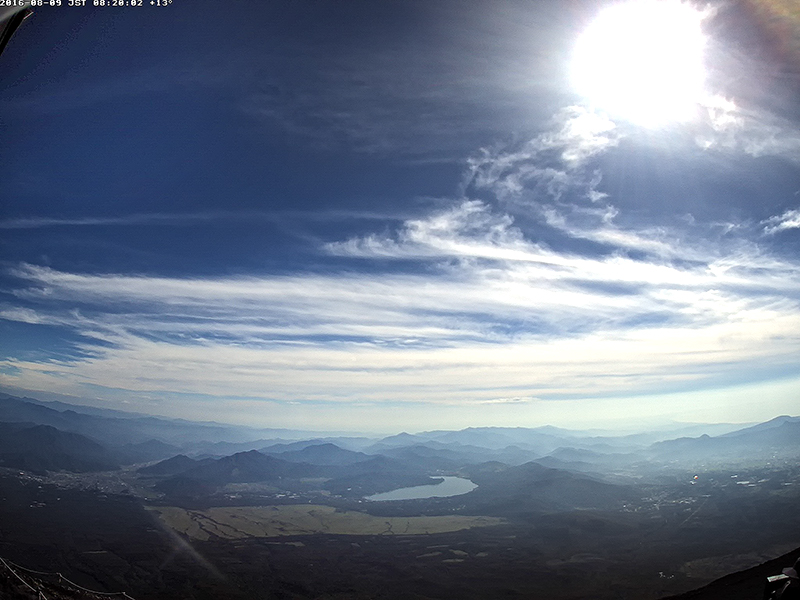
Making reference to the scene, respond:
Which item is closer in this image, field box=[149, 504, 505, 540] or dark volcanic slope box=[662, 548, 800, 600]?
dark volcanic slope box=[662, 548, 800, 600]

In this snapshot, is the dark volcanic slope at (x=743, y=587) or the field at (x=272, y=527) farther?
the field at (x=272, y=527)

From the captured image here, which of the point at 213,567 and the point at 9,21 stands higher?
the point at 9,21

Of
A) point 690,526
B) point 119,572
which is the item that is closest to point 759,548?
point 690,526

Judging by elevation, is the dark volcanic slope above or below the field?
above

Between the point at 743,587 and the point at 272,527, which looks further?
the point at 272,527

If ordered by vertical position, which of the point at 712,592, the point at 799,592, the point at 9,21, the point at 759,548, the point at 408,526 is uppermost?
the point at 9,21

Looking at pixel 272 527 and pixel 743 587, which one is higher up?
pixel 743 587

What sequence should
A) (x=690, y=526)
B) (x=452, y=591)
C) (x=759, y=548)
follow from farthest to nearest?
1. (x=690, y=526)
2. (x=759, y=548)
3. (x=452, y=591)

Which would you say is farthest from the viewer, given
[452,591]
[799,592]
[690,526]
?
[690,526]

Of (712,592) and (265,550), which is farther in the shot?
(265,550)

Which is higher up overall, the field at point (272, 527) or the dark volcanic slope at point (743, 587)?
the dark volcanic slope at point (743, 587)

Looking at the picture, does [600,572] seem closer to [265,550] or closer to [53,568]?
[265,550]
